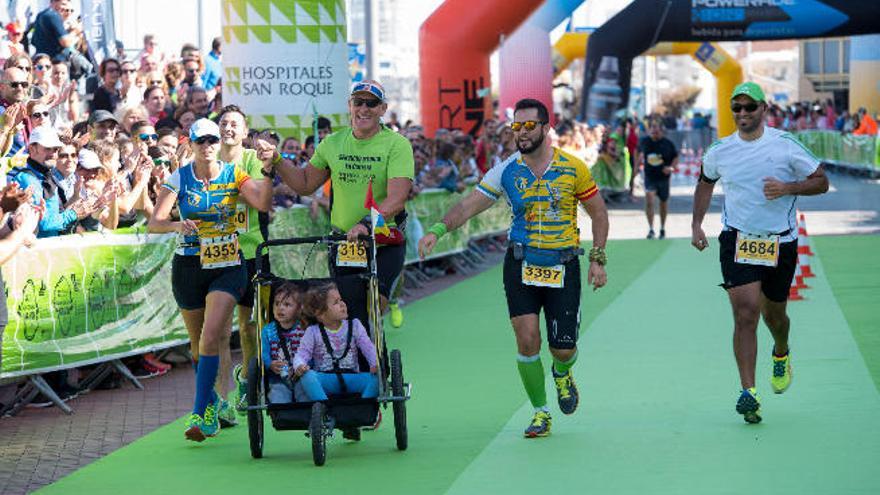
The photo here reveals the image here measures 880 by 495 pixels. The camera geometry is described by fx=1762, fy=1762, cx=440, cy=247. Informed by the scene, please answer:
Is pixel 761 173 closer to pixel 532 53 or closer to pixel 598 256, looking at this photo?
pixel 598 256

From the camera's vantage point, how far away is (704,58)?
47.2 m

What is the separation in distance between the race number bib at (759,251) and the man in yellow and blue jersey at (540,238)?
903 millimetres

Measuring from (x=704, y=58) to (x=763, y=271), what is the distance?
37593 millimetres

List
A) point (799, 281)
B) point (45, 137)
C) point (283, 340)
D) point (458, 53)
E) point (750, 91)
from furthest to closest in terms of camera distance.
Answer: point (458, 53)
point (799, 281)
point (45, 137)
point (750, 91)
point (283, 340)

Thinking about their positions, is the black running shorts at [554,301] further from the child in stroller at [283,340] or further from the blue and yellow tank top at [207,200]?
the blue and yellow tank top at [207,200]

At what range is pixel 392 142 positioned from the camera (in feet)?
34.0

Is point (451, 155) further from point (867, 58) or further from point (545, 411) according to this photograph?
point (867, 58)

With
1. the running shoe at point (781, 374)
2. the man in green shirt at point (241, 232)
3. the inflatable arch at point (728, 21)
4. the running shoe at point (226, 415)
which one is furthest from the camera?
the inflatable arch at point (728, 21)

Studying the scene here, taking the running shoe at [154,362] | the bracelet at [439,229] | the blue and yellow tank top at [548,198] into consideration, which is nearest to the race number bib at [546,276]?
the blue and yellow tank top at [548,198]

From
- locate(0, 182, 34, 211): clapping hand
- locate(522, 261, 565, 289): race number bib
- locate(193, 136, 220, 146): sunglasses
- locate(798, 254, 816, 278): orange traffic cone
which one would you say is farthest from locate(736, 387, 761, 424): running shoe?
locate(798, 254, 816, 278): orange traffic cone

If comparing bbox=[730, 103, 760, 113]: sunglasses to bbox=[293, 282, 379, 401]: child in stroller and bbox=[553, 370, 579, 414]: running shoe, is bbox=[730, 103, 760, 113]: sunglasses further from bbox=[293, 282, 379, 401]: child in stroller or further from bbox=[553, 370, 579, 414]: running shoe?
bbox=[293, 282, 379, 401]: child in stroller

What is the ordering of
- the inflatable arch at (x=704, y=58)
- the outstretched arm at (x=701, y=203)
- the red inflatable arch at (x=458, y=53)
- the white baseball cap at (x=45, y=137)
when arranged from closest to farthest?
the outstretched arm at (x=701, y=203) → the white baseball cap at (x=45, y=137) → the red inflatable arch at (x=458, y=53) → the inflatable arch at (x=704, y=58)

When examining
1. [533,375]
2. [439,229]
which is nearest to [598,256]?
[533,375]

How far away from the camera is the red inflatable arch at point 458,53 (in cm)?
2739
